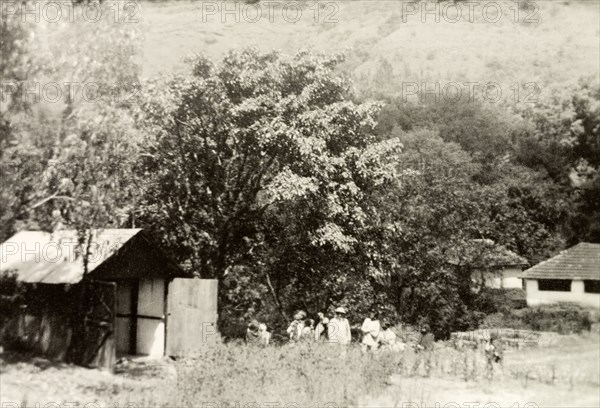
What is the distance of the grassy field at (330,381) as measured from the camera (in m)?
9.22

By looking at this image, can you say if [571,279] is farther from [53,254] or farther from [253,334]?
[53,254]

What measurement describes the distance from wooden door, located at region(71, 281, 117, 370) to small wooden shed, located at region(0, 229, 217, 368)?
0.8 inches

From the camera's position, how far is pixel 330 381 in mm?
9680

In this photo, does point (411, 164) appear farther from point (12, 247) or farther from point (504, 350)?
point (12, 247)

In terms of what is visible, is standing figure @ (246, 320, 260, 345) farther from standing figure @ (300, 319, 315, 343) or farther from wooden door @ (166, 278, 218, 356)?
standing figure @ (300, 319, 315, 343)

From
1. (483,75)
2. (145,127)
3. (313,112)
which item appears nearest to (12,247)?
(145,127)

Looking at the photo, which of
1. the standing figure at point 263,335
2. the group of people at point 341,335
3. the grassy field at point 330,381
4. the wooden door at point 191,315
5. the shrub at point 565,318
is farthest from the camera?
the wooden door at point 191,315

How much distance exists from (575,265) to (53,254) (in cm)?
1123

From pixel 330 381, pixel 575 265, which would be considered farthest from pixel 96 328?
pixel 575 265

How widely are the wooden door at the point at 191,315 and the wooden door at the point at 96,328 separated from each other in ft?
7.17

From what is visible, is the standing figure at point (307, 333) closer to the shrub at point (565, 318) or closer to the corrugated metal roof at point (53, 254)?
the shrub at point (565, 318)

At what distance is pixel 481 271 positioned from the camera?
64.5ft

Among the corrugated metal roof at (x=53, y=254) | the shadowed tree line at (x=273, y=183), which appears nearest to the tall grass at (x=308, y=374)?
the shadowed tree line at (x=273, y=183)

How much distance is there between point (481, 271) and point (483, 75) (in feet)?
107
